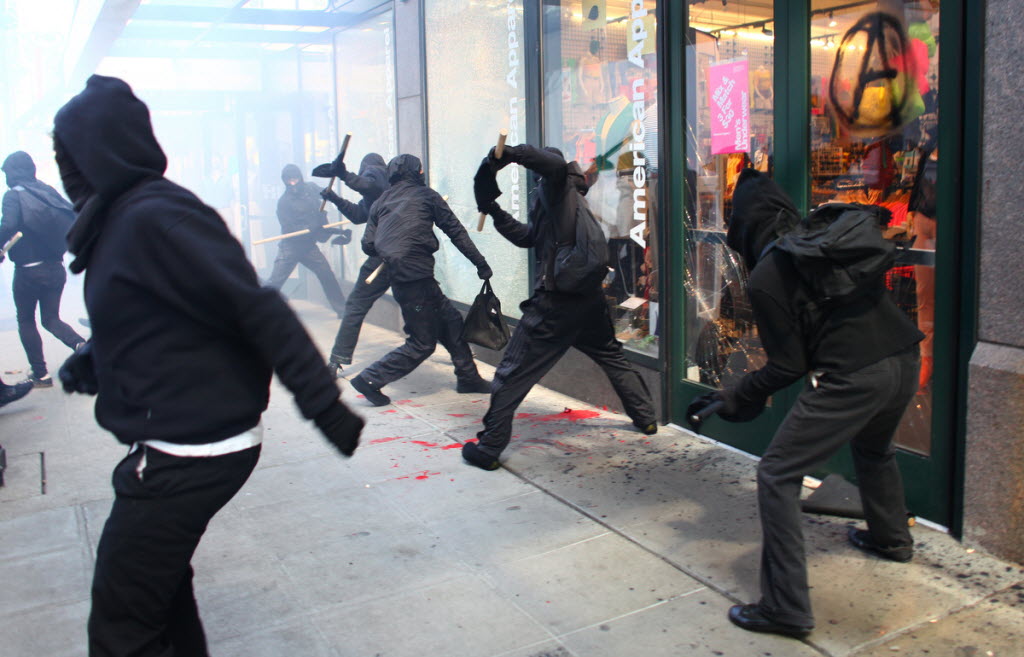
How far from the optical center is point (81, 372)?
2.69 metres

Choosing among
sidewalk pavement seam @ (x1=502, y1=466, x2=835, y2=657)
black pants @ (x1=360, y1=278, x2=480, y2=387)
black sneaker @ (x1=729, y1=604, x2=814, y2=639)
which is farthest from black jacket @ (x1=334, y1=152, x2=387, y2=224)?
black sneaker @ (x1=729, y1=604, x2=814, y2=639)

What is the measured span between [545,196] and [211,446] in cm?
325

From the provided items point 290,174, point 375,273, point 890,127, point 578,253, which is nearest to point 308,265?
point 290,174

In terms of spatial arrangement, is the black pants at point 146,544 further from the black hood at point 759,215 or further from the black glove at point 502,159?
the black glove at point 502,159

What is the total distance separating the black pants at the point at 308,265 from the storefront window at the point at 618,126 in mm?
5271

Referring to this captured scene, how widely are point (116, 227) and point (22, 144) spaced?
29.4 metres

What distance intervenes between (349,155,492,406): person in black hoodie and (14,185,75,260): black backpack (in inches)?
120

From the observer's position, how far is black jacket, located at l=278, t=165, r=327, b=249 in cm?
1155

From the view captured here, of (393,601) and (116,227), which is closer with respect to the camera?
(116,227)

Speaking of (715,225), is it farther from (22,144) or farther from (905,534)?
(22,144)

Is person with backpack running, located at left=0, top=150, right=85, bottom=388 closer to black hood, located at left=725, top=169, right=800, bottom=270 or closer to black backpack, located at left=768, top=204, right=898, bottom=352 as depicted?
black hood, located at left=725, top=169, right=800, bottom=270

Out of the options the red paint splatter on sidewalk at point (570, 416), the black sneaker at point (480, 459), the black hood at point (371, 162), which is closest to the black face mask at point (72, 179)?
the black sneaker at point (480, 459)

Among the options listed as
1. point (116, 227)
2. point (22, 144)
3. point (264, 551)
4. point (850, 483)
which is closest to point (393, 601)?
point (264, 551)

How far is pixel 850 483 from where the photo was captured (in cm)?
453
